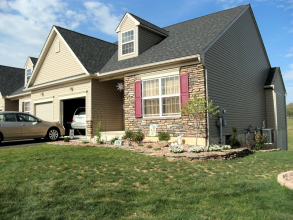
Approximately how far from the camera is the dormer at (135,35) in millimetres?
13219

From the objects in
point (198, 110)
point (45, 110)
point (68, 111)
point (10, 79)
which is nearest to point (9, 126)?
point (68, 111)

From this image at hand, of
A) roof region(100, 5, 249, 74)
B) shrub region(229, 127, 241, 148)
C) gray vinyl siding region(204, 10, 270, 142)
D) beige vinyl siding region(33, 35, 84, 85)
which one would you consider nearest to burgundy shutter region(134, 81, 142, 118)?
roof region(100, 5, 249, 74)

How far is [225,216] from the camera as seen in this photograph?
3.72 m

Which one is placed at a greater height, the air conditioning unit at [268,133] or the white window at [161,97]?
the white window at [161,97]

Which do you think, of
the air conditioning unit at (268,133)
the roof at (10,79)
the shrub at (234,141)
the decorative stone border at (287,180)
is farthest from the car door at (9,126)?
the roof at (10,79)

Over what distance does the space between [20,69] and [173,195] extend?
2714 centimetres

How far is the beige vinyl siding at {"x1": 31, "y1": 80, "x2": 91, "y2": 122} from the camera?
1379 centimetres

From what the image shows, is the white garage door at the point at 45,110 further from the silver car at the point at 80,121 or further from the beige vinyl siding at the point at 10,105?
the beige vinyl siding at the point at 10,105

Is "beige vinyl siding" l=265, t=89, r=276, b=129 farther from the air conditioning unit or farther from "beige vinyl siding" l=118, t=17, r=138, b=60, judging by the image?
"beige vinyl siding" l=118, t=17, r=138, b=60

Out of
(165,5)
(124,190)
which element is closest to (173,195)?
(124,190)

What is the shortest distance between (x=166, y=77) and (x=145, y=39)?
12.2 feet

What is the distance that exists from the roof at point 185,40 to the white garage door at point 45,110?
5329 mm

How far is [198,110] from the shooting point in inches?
365

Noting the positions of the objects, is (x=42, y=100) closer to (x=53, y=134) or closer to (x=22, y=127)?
(x=53, y=134)
